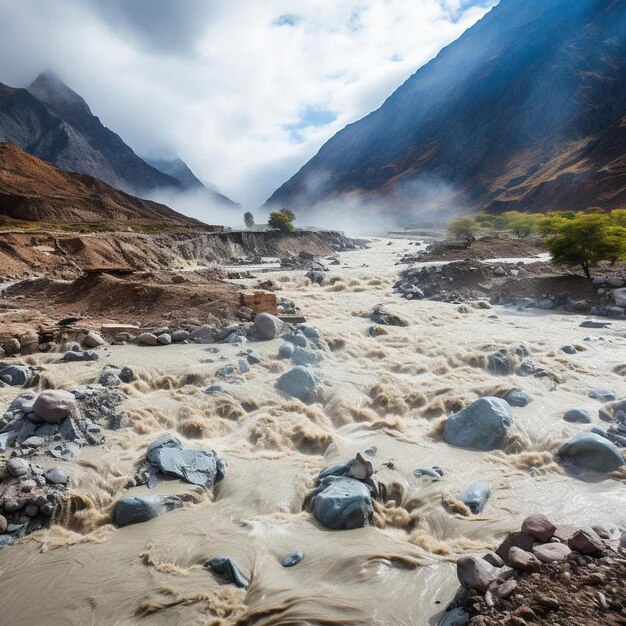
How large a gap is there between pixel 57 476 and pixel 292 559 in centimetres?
325

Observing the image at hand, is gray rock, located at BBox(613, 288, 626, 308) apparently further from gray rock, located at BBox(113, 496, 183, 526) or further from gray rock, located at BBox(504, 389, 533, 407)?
gray rock, located at BBox(113, 496, 183, 526)

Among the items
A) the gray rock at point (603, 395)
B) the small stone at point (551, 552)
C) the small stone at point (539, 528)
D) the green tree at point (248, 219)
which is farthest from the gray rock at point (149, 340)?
the green tree at point (248, 219)

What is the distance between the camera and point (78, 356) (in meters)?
10.2

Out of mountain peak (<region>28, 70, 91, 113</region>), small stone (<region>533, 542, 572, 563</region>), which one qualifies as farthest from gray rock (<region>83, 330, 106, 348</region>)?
mountain peak (<region>28, 70, 91, 113</region>)

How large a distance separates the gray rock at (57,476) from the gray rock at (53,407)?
4.07 feet

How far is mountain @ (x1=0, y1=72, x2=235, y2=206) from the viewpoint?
11862 cm

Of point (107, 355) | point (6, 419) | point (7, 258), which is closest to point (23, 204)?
point (7, 258)

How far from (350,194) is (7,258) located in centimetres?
13121

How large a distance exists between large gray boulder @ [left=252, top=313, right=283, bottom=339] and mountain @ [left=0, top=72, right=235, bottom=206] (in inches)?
5156

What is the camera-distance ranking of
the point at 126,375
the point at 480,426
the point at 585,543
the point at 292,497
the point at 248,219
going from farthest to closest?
the point at 248,219, the point at 126,375, the point at 480,426, the point at 292,497, the point at 585,543

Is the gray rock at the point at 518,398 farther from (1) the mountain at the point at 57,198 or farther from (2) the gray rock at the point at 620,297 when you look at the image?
(1) the mountain at the point at 57,198

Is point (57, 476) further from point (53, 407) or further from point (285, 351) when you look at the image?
point (285, 351)

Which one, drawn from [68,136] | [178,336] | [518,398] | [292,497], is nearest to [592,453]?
[518,398]

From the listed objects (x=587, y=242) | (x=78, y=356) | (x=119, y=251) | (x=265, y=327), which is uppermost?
(x=119, y=251)
